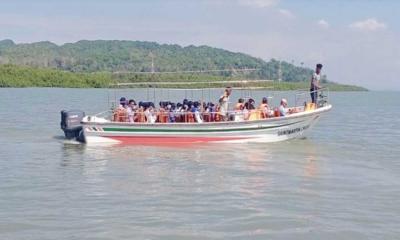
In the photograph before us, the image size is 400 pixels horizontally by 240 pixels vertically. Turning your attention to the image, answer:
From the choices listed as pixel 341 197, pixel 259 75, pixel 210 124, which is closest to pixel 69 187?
pixel 341 197

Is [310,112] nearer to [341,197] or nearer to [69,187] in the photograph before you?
[341,197]

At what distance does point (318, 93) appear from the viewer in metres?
22.7

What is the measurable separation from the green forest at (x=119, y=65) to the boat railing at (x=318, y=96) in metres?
2.14

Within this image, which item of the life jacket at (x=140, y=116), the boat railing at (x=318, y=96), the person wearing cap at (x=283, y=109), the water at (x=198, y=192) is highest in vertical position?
the boat railing at (x=318, y=96)

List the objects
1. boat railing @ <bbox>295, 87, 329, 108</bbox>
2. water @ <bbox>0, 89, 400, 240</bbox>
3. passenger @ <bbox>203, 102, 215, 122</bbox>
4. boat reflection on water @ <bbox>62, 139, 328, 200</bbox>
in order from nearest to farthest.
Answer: water @ <bbox>0, 89, 400, 240</bbox>, boat reflection on water @ <bbox>62, 139, 328, 200</bbox>, passenger @ <bbox>203, 102, 215, 122</bbox>, boat railing @ <bbox>295, 87, 329, 108</bbox>

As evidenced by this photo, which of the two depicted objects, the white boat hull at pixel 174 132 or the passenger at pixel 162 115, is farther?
the passenger at pixel 162 115

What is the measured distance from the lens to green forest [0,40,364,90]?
39.8 m

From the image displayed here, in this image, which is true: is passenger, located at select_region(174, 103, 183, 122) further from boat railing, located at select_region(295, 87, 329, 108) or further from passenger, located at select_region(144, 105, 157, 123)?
boat railing, located at select_region(295, 87, 329, 108)

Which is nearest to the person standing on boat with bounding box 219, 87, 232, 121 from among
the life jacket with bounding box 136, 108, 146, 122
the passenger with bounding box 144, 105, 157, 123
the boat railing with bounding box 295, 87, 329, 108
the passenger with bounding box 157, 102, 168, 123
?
the passenger with bounding box 157, 102, 168, 123

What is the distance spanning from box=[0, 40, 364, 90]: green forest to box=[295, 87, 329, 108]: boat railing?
2.14 m

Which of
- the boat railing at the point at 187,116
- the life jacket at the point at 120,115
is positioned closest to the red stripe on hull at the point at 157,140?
the boat railing at the point at 187,116

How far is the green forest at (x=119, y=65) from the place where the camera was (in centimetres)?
3975

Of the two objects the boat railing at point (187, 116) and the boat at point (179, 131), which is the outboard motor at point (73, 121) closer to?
the boat at point (179, 131)

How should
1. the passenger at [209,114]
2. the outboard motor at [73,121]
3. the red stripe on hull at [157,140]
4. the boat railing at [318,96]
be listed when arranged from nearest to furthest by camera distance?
the red stripe on hull at [157,140] < the passenger at [209,114] < the outboard motor at [73,121] < the boat railing at [318,96]
